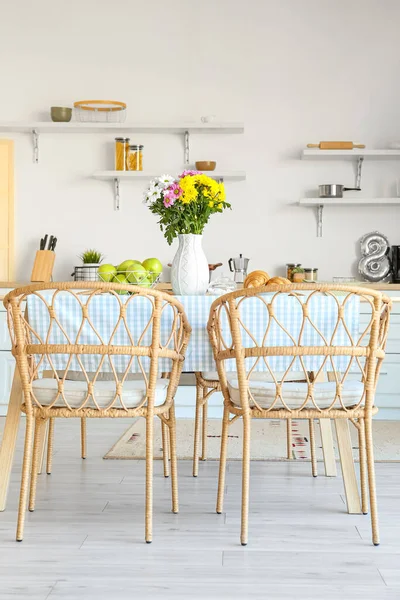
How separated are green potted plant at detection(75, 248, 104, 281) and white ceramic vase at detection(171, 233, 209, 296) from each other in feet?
7.21

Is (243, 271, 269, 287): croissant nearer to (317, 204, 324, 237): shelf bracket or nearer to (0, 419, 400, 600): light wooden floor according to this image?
(0, 419, 400, 600): light wooden floor

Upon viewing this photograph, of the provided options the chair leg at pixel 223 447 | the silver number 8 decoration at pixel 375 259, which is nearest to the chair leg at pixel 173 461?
the chair leg at pixel 223 447

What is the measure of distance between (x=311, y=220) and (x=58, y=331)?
3.10 metres

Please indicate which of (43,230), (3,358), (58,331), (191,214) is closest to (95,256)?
(43,230)

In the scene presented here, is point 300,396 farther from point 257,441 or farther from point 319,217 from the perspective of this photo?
point 319,217

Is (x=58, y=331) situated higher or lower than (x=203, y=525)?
higher

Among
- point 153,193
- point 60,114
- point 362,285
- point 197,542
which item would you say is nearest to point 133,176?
point 60,114

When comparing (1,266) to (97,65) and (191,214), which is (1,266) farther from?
(191,214)

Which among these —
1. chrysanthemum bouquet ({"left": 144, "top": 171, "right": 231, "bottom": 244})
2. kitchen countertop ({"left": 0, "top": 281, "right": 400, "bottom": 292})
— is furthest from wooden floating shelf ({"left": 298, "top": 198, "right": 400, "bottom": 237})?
chrysanthemum bouquet ({"left": 144, "top": 171, "right": 231, "bottom": 244})

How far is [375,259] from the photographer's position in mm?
5168

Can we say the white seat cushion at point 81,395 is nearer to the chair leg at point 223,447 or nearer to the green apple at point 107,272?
the chair leg at point 223,447

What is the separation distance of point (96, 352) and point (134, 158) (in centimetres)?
303

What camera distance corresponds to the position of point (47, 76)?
17.2 ft

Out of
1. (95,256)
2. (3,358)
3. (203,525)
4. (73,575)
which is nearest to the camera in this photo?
(73,575)
